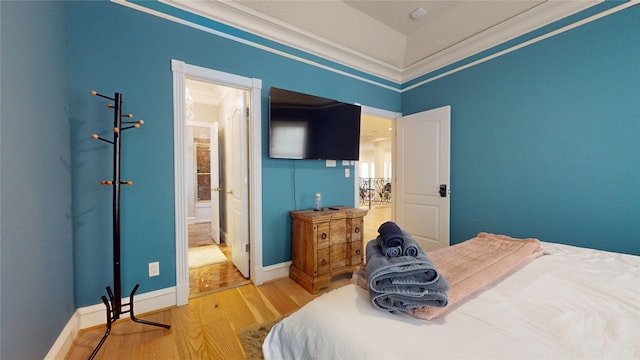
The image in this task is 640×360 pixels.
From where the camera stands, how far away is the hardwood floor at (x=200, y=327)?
1538 mm

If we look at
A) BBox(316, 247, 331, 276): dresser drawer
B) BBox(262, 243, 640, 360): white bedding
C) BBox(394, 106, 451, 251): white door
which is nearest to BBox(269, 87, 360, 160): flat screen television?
BBox(394, 106, 451, 251): white door

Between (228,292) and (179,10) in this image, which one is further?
(228,292)

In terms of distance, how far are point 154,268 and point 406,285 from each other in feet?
7.01

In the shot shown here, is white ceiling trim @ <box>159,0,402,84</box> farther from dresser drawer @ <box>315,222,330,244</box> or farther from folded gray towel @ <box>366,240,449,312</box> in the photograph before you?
folded gray towel @ <box>366,240,449,312</box>

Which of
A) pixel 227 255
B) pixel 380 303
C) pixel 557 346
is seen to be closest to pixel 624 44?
pixel 557 346

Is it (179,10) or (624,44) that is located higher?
(179,10)

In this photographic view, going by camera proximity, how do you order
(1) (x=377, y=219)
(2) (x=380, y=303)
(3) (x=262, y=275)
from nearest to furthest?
(2) (x=380, y=303) < (3) (x=262, y=275) < (1) (x=377, y=219)

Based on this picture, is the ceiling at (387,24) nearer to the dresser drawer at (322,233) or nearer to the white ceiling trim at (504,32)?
the white ceiling trim at (504,32)

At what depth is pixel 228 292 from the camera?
2.33m

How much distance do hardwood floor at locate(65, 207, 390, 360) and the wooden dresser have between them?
0.53 feet

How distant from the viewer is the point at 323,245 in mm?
2412

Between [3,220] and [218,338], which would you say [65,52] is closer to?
[3,220]

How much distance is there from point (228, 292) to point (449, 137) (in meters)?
3.17

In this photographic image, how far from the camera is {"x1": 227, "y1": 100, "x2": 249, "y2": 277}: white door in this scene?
2.57m
